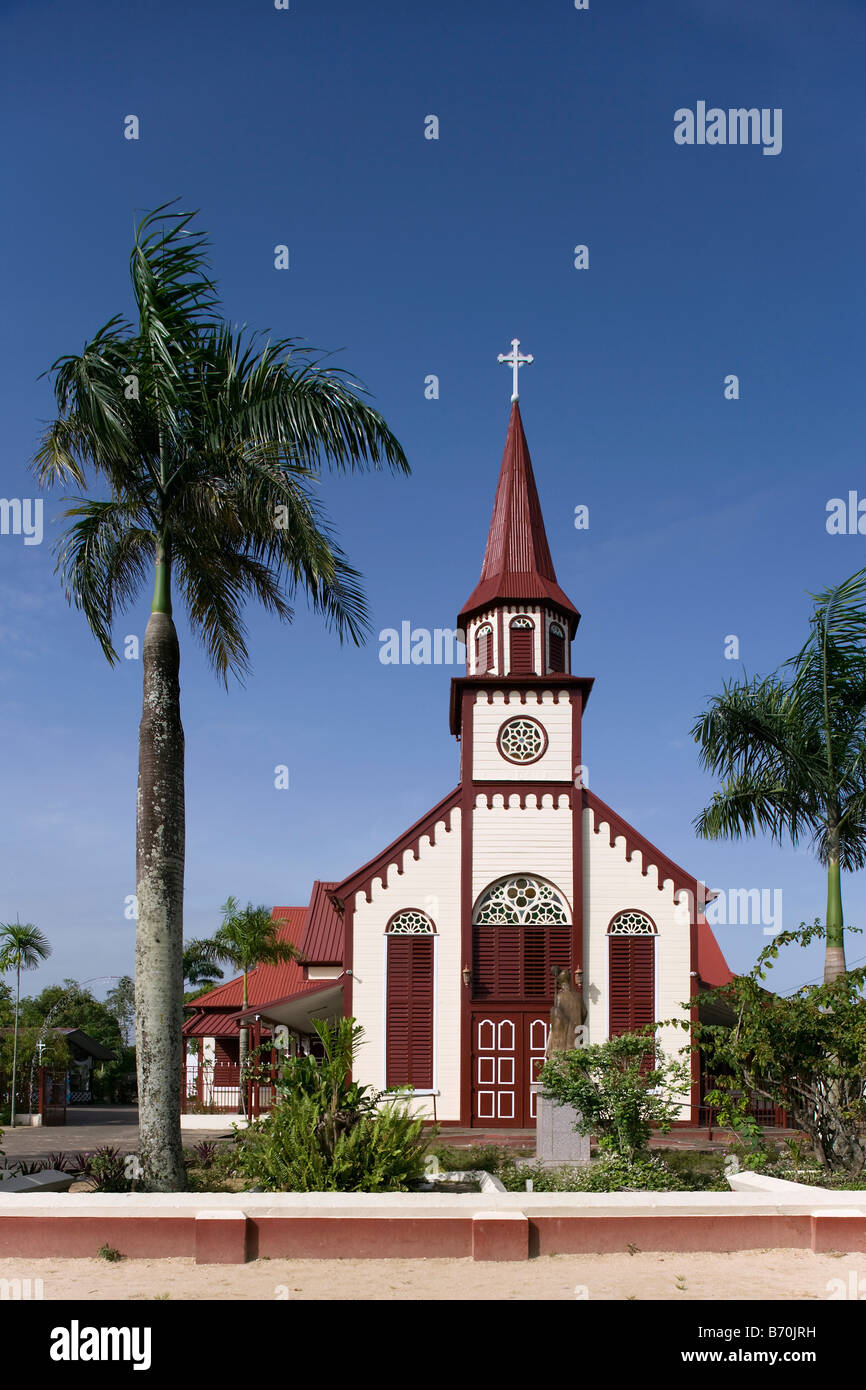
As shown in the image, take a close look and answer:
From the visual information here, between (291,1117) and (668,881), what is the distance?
1575 cm

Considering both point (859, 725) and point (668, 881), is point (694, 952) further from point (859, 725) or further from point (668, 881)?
point (859, 725)

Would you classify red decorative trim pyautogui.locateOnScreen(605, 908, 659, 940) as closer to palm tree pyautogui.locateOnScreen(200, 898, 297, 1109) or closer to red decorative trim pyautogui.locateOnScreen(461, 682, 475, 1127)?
red decorative trim pyautogui.locateOnScreen(461, 682, 475, 1127)

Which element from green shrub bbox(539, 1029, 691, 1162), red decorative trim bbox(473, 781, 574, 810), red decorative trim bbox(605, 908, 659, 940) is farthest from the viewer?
red decorative trim bbox(473, 781, 574, 810)

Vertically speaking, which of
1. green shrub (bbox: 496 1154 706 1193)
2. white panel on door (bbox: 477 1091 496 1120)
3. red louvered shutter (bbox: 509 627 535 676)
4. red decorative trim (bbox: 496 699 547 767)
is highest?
red louvered shutter (bbox: 509 627 535 676)

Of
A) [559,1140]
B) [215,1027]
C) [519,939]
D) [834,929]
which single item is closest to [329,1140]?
[559,1140]

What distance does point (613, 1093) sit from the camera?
35.1 ft

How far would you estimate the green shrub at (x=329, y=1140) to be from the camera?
9758 mm

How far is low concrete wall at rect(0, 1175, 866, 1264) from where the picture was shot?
8383 mm

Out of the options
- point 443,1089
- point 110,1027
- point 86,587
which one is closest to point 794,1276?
point 86,587

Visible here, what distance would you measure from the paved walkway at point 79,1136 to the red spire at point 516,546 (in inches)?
538

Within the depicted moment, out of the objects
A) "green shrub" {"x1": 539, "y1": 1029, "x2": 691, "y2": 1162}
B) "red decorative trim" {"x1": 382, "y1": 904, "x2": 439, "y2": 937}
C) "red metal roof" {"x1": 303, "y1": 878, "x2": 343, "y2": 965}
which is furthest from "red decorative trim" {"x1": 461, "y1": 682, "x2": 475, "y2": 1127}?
"green shrub" {"x1": 539, "y1": 1029, "x2": 691, "y2": 1162}

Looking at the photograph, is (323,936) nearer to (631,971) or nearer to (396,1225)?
(631,971)

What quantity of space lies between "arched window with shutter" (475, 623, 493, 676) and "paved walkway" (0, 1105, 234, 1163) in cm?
1185

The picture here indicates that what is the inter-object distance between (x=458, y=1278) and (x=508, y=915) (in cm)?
1645
